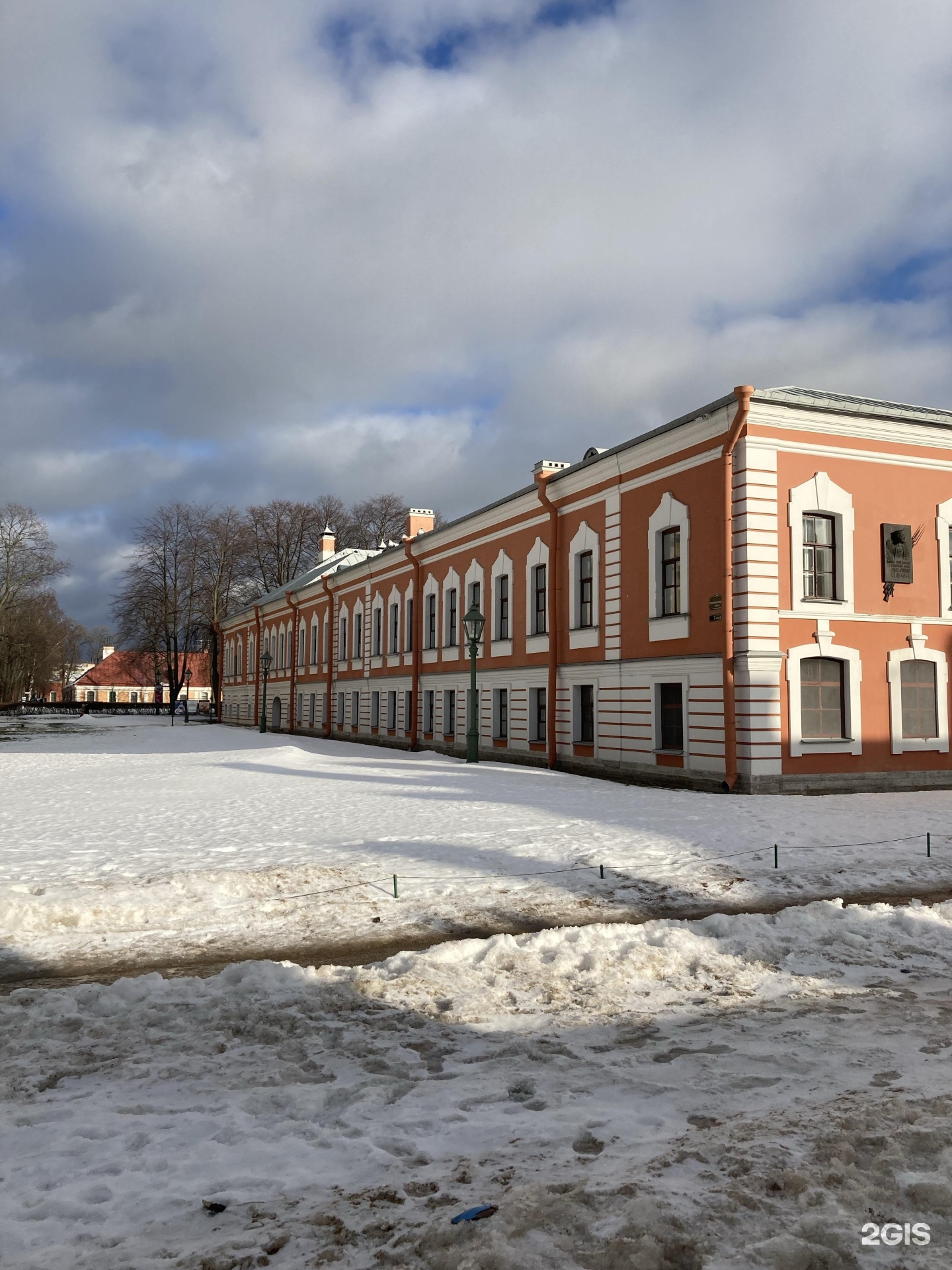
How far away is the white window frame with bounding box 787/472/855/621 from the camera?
57.1 feet

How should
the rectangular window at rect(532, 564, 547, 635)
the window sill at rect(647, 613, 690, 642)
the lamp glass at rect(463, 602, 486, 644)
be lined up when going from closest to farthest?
1. the window sill at rect(647, 613, 690, 642)
2. the lamp glass at rect(463, 602, 486, 644)
3. the rectangular window at rect(532, 564, 547, 635)

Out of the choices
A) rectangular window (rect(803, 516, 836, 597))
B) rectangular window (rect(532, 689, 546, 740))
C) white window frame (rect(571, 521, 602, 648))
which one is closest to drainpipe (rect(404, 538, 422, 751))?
rectangular window (rect(532, 689, 546, 740))

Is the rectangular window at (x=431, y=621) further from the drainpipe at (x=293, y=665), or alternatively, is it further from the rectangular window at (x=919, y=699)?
the drainpipe at (x=293, y=665)

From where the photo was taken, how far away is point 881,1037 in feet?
16.6

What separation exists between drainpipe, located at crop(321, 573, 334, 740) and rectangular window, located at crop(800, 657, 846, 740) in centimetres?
2625

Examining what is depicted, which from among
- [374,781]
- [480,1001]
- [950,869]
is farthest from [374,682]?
[480,1001]

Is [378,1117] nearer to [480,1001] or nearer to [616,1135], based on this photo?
[616,1135]

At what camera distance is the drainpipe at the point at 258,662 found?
52.6 m

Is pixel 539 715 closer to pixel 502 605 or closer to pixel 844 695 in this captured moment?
pixel 502 605

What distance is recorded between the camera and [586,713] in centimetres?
2239

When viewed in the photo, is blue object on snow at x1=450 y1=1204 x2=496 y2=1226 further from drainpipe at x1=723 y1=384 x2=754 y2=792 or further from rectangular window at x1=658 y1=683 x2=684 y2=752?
rectangular window at x1=658 y1=683 x2=684 y2=752

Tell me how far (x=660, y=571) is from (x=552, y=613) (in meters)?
4.30

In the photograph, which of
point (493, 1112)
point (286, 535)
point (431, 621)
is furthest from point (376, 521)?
point (493, 1112)

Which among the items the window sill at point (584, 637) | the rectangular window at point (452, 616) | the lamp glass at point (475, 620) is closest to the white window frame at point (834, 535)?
the window sill at point (584, 637)
